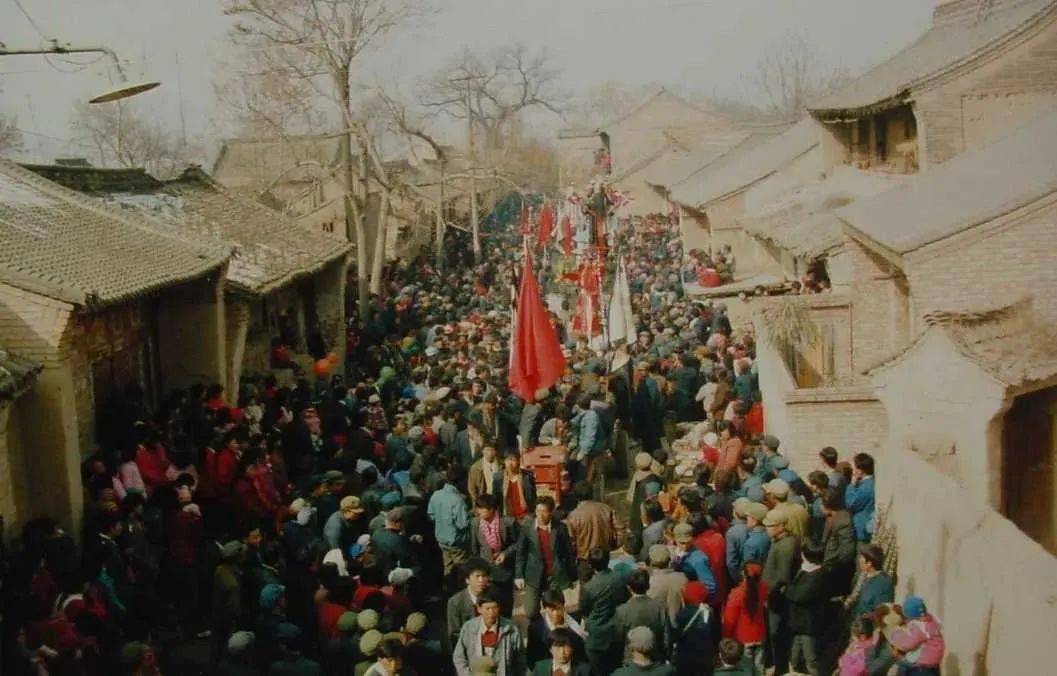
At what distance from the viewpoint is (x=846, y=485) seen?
9938 millimetres

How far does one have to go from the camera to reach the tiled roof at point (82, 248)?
10.5 m

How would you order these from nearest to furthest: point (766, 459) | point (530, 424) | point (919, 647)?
1. point (919, 647)
2. point (766, 459)
3. point (530, 424)

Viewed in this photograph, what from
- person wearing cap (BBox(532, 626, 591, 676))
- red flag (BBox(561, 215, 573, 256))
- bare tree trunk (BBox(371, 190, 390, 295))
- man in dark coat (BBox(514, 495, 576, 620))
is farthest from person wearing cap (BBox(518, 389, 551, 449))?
bare tree trunk (BBox(371, 190, 390, 295))

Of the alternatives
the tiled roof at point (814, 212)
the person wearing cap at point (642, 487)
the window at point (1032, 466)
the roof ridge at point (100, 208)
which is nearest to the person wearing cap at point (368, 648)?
the person wearing cap at point (642, 487)

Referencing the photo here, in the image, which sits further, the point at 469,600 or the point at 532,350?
the point at 532,350

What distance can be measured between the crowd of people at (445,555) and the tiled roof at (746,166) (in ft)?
60.7

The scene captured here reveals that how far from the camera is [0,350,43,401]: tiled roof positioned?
347 inches

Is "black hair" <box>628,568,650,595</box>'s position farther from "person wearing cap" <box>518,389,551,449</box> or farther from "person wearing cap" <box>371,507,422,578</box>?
"person wearing cap" <box>518,389,551,449</box>

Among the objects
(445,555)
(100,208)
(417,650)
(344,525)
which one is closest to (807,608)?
(417,650)

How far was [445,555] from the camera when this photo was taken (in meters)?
9.98

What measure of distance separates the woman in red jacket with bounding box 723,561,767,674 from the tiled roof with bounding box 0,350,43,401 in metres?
5.94

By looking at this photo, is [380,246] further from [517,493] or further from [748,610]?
[748,610]

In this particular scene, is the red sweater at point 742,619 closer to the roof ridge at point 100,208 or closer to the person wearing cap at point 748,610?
the person wearing cap at point 748,610

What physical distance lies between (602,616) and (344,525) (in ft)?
8.18
